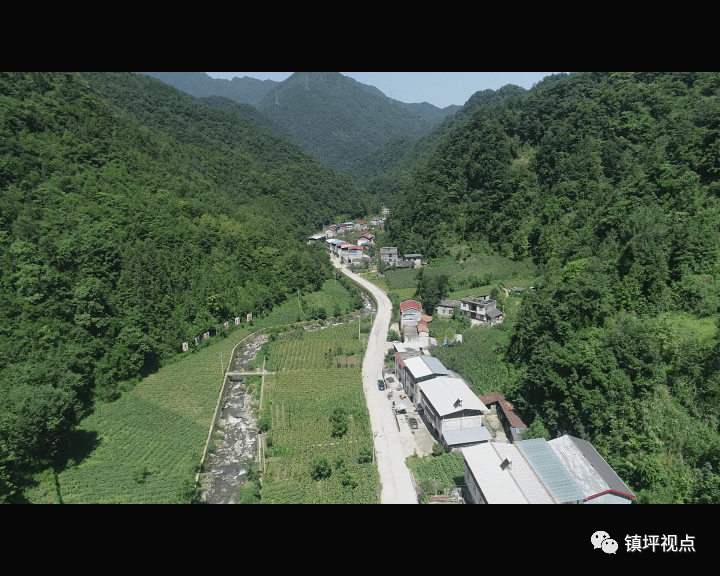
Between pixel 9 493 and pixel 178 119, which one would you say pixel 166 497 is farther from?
pixel 178 119

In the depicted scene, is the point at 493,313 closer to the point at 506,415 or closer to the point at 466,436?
the point at 506,415

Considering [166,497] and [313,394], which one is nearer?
[166,497]

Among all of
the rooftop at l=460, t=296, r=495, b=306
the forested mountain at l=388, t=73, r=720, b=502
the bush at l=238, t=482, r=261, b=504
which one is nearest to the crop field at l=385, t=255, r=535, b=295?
the forested mountain at l=388, t=73, r=720, b=502

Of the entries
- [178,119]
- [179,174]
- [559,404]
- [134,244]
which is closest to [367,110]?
[178,119]

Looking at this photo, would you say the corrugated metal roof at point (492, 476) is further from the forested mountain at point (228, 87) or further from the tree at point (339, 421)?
the forested mountain at point (228, 87)

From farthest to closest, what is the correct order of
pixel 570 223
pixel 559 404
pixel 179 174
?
pixel 179 174 → pixel 570 223 → pixel 559 404
